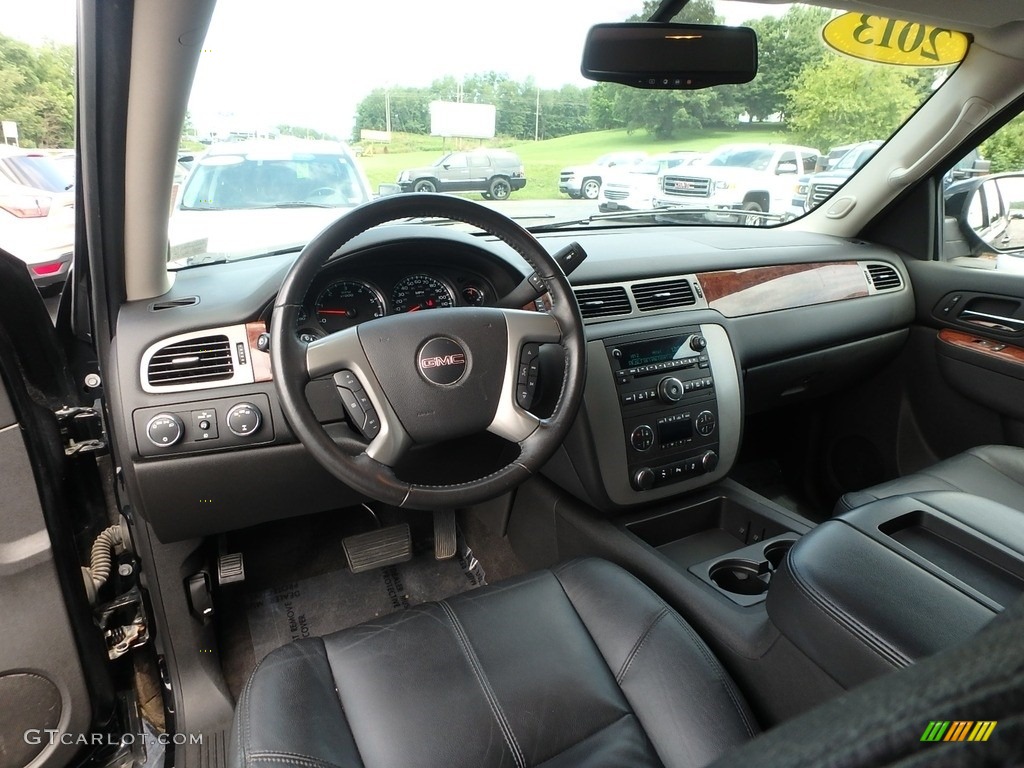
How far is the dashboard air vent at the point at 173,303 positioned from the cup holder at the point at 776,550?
5.18ft

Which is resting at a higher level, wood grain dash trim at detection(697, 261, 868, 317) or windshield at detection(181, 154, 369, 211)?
windshield at detection(181, 154, 369, 211)

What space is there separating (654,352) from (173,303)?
1248 millimetres

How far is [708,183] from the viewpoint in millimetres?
2688

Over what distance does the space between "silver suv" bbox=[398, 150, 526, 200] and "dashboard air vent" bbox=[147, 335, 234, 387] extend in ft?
2.04

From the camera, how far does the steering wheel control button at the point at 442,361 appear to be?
146 cm

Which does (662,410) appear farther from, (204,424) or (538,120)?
(204,424)

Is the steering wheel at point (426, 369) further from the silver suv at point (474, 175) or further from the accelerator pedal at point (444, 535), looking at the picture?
the accelerator pedal at point (444, 535)

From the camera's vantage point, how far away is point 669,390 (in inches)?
77.7

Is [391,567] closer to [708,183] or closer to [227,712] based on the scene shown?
[227,712]

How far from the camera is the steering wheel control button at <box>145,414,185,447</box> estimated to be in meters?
1.60

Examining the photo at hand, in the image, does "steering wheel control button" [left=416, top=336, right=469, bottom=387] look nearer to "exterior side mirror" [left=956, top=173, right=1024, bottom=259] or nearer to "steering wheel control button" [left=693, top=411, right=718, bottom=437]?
"steering wheel control button" [left=693, top=411, right=718, bottom=437]

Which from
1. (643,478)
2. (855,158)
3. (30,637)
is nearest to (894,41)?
(855,158)

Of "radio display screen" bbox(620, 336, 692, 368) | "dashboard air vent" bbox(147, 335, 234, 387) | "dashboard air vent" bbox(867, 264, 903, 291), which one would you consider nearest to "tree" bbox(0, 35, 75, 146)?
"dashboard air vent" bbox(147, 335, 234, 387)

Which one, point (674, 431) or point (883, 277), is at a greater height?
point (883, 277)
